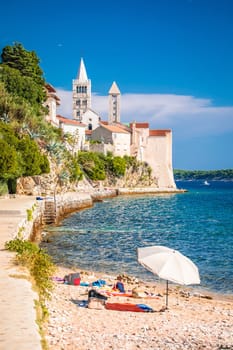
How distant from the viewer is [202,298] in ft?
47.8

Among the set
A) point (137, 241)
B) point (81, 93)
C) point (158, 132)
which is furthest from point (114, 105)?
point (137, 241)

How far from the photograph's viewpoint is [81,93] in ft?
364

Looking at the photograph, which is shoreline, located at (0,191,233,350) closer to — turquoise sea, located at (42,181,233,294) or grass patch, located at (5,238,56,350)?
grass patch, located at (5,238,56,350)

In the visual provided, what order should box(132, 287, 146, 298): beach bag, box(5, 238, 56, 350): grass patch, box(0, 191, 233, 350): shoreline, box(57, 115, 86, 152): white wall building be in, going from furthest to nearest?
box(57, 115, 86, 152): white wall building
box(132, 287, 146, 298): beach bag
box(5, 238, 56, 350): grass patch
box(0, 191, 233, 350): shoreline

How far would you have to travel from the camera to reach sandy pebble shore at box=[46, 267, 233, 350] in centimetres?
854

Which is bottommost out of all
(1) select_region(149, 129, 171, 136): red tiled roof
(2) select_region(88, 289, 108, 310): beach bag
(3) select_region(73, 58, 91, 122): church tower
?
(2) select_region(88, 289, 108, 310): beach bag

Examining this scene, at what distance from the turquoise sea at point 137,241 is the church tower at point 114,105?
212 feet

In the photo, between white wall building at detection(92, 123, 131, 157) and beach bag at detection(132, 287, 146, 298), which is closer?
beach bag at detection(132, 287, 146, 298)

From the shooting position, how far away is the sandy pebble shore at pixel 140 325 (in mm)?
8539

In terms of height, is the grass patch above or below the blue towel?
above

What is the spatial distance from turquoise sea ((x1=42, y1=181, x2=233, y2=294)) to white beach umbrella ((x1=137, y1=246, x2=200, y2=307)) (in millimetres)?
4331

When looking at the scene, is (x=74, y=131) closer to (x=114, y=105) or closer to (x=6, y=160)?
(x=114, y=105)

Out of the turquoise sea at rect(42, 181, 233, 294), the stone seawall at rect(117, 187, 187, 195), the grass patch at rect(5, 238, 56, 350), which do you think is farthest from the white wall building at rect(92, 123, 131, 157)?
the grass patch at rect(5, 238, 56, 350)

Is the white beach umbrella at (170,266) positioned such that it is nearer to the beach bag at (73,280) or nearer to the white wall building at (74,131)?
the beach bag at (73,280)
